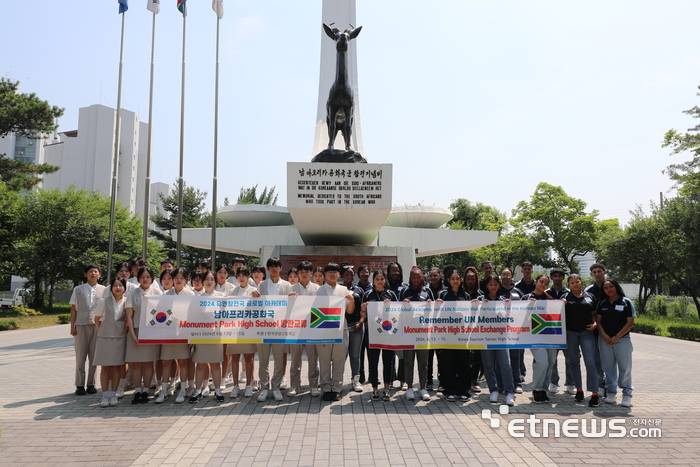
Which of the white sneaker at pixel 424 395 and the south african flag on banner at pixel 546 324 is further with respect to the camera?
the south african flag on banner at pixel 546 324

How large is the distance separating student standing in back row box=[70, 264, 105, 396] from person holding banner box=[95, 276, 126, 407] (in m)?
0.48

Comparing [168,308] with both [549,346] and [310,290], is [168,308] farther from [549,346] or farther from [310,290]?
[549,346]

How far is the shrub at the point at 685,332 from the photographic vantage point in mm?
13429

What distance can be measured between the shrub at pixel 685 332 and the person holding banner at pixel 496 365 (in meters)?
10.8

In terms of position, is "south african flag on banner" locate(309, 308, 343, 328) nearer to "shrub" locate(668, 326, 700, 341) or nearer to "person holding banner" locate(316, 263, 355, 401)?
"person holding banner" locate(316, 263, 355, 401)

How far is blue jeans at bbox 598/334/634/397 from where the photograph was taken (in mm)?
5535

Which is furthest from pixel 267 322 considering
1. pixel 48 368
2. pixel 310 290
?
pixel 48 368

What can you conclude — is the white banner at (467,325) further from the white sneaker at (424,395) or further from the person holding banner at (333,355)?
the white sneaker at (424,395)

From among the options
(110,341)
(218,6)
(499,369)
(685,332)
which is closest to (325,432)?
(499,369)

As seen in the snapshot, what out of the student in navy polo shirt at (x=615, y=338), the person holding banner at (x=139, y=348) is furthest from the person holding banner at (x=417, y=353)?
the person holding banner at (x=139, y=348)

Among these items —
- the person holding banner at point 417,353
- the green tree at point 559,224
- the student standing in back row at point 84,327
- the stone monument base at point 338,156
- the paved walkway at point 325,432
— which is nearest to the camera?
the paved walkway at point 325,432

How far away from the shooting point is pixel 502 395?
20.0 feet

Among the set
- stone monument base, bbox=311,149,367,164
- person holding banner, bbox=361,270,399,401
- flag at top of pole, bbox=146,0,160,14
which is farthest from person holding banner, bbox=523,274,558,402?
flag at top of pole, bbox=146,0,160,14

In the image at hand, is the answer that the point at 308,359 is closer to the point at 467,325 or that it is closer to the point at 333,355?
the point at 333,355
